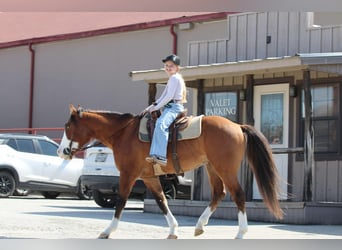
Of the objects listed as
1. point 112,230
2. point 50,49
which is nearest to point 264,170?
point 112,230

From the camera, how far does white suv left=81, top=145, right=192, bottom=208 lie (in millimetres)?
16516

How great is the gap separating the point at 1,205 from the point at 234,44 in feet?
19.5

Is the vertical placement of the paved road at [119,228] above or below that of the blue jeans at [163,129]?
below

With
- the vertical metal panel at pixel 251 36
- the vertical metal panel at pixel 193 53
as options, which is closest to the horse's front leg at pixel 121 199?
the vertical metal panel at pixel 251 36

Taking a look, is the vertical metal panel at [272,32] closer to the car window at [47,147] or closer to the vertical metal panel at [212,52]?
the vertical metal panel at [212,52]

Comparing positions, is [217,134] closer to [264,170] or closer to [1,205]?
[264,170]

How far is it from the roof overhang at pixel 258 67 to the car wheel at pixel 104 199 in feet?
9.02

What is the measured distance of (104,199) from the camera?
17.5 meters

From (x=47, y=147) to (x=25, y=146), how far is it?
2.00 feet

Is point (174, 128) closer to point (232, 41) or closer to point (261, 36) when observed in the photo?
point (261, 36)

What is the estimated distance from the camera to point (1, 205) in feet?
53.8

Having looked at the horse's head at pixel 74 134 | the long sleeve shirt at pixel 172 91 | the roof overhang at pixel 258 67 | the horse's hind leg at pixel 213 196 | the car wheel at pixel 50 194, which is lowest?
the car wheel at pixel 50 194

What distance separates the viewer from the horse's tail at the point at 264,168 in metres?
10.6

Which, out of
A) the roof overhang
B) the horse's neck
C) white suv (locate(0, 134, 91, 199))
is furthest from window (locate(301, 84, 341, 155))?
white suv (locate(0, 134, 91, 199))
